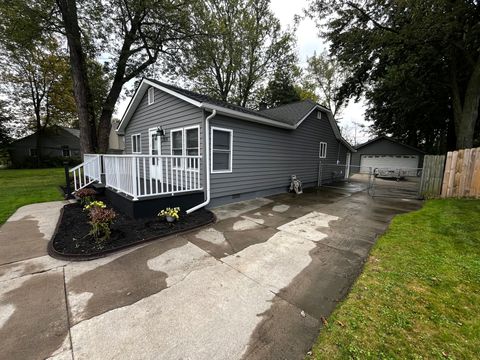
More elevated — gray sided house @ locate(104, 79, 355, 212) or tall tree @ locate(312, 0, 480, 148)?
tall tree @ locate(312, 0, 480, 148)

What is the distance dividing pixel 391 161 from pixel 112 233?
2451cm

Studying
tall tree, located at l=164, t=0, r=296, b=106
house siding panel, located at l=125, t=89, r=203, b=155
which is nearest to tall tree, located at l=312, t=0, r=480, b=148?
tall tree, located at l=164, t=0, r=296, b=106

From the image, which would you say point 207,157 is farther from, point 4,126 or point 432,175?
point 4,126

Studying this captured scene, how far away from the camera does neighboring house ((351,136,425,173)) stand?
19.1 metres

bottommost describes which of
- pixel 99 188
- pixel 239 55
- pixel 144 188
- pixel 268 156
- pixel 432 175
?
pixel 99 188

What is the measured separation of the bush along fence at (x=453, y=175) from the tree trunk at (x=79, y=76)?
1485 cm

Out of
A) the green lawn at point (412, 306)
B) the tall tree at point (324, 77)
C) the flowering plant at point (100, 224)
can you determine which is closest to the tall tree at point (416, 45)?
the tall tree at point (324, 77)

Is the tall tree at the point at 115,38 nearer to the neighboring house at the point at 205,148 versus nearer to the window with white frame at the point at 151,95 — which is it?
the neighboring house at the point at 205,148

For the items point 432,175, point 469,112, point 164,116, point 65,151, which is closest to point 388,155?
point 469,112

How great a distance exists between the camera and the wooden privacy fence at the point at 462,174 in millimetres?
6898

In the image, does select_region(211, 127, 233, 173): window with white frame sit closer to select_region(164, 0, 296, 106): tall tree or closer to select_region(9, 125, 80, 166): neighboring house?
select_region(164, 0, 296, 106): tall tree

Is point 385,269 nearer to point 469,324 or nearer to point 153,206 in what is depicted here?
point 469,324

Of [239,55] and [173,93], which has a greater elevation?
[239,55]

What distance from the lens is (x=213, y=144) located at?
630 centimetres
